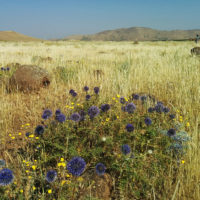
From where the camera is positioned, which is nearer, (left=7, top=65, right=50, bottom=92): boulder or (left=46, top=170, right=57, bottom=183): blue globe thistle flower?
(left=46, top=170, right=57, bottom=183): blue globe thistle flower

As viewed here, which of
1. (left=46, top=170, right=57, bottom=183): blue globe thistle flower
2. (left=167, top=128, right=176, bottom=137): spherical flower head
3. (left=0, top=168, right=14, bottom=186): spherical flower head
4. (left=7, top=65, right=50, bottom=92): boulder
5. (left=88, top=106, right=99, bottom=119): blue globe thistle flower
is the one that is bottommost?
(left=46, top=170, right=57, bottom=183): blue globe thistle flower

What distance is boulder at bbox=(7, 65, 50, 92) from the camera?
395 centimetres

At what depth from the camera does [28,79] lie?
3.96 m

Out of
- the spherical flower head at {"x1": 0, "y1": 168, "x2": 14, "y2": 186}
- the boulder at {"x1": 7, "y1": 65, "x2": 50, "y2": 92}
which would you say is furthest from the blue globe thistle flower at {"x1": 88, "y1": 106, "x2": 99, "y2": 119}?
the boulder at {"x1": 7, "y1": 65, "x2": 50, "y2": 92}

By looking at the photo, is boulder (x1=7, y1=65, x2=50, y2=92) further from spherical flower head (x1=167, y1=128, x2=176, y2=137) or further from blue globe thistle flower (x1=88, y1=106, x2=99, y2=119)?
spherical flower head (x1=167, y1=128, x2=176, y2=137)

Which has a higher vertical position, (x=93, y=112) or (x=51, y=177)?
(x=93, y=112)

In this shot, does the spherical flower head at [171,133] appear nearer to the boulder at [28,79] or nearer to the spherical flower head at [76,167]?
the spherical flower head at [76,167]

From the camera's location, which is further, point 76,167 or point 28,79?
point 28,79

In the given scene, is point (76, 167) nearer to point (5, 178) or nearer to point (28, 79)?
point (5, 178)

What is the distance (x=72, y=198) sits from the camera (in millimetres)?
1458

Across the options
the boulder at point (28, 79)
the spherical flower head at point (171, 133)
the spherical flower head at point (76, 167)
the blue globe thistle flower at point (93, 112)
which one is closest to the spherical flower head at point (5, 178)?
the spherical flower head at point (76, 167)

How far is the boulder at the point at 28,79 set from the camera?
155 inches

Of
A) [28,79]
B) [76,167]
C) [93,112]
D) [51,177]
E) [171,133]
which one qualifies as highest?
[28,79]

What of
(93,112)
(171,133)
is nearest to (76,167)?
(93,112)
